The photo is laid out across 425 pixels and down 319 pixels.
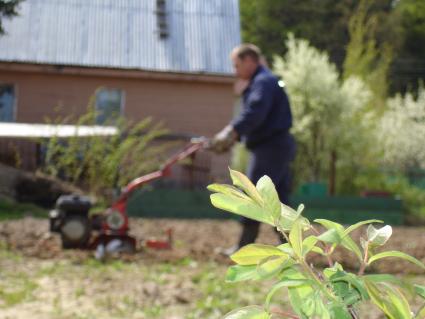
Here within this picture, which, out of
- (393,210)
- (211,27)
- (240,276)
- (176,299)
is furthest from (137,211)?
(240,276)

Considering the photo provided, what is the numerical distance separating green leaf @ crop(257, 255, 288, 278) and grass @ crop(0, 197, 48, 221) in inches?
365

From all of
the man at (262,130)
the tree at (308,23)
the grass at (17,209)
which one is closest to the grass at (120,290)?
the man at (262,130)

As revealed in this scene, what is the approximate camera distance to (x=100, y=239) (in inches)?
260

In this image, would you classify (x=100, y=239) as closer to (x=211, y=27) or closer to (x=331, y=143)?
(x=331, y=143)

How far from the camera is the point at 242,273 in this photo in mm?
786

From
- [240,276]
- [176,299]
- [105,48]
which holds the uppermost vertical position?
[105,48]

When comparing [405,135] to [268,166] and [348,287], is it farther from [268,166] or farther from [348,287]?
[348,287]

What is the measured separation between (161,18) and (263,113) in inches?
477

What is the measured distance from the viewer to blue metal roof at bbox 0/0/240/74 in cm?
1652

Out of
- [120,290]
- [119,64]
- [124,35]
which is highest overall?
[124,35]

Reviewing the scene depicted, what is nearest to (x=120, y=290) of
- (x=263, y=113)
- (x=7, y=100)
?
(x=263, y=113)

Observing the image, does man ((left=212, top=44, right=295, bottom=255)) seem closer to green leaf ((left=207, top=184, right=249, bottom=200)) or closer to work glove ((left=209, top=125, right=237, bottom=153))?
work glove ((left=209, top=125, right=237, bottom=153))

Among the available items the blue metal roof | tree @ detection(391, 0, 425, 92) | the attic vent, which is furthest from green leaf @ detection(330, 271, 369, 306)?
tree @ detection(391, 0, 425, 92)

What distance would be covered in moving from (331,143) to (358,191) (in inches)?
39.9
